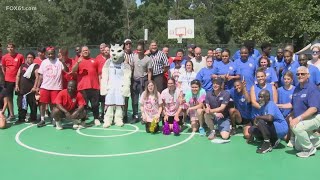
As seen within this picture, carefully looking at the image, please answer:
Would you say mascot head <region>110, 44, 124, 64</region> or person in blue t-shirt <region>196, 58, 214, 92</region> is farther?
mascot head <region>110, 44, 124, 64</region>

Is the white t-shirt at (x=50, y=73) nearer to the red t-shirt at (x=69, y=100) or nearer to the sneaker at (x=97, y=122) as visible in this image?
the red t-shirt at (x=69, y=100)

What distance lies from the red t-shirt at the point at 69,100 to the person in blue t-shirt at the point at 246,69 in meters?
3.50

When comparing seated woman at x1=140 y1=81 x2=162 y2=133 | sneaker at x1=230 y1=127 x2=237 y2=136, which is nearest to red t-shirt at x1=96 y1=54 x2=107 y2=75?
seated woman at x1=140 y1=81 x2=162 y2=133

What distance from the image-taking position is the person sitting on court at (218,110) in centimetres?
746

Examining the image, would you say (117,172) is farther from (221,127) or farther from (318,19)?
(318,19)

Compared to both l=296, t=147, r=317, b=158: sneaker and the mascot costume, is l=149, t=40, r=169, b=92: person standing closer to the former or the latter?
the mascot costume

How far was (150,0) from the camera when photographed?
191 feet

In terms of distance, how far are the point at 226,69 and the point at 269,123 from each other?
1839 millimetres

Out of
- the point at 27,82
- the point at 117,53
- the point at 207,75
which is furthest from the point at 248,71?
the point at 27,82

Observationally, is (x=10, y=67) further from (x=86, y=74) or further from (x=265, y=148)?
(x=265, y=148)

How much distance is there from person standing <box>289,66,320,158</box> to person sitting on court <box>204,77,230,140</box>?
1.42 metres

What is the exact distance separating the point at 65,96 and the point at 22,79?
1.37 metres

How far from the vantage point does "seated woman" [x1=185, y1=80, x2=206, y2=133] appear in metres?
7.89

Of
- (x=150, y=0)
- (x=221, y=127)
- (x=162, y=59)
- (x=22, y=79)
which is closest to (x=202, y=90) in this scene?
(x=221, y=127)
